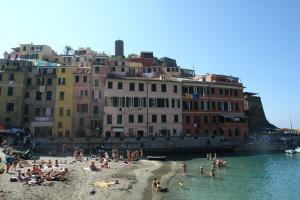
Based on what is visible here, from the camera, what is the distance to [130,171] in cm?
4003

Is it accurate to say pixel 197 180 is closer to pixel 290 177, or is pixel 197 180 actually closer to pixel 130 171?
pixel 130 171

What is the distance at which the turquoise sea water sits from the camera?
30.2m

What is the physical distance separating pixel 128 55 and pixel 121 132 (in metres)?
38.1

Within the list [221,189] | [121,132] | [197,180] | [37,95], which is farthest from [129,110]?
[221,189]

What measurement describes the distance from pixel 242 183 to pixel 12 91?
4526 centimetres

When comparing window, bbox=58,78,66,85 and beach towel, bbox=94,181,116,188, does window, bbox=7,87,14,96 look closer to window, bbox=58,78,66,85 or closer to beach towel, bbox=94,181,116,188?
window, bbox=58,78,66,85

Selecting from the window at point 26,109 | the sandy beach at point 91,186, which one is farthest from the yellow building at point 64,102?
the sandy beach at point 91,186

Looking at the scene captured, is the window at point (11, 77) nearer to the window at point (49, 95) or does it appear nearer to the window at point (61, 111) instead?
the window at point (49, 95)

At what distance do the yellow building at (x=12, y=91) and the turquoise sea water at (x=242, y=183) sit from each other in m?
32.6

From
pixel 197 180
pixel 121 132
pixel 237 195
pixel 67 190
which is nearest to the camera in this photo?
pixel 67 190

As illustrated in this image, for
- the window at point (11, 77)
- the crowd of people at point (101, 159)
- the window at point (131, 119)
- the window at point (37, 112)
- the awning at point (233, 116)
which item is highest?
the window at point (11, 77)

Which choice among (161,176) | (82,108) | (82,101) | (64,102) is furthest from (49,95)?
(161,176)

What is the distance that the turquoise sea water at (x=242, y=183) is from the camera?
30.2 metres

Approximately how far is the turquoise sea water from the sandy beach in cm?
256
